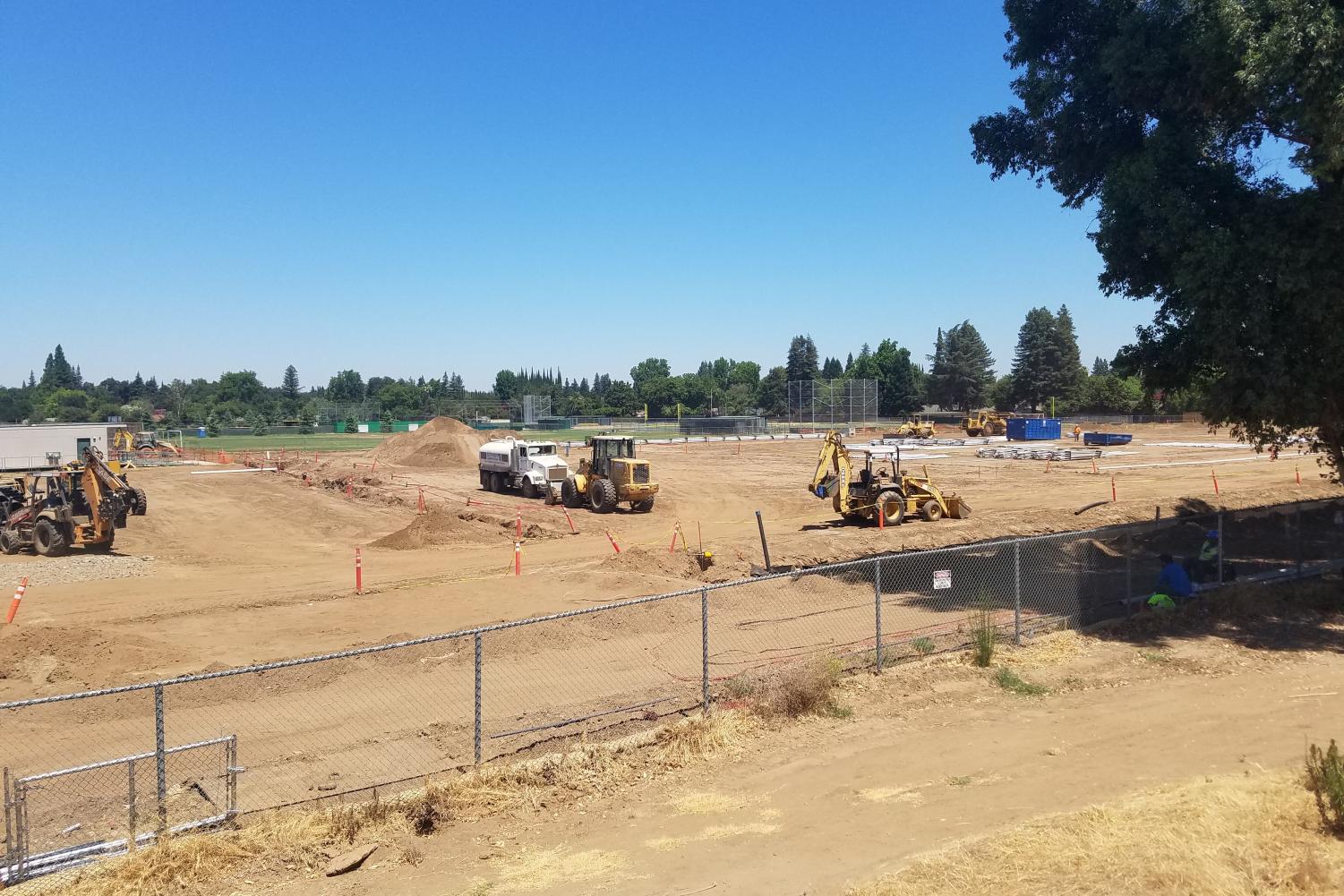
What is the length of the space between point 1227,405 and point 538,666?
1320 cm

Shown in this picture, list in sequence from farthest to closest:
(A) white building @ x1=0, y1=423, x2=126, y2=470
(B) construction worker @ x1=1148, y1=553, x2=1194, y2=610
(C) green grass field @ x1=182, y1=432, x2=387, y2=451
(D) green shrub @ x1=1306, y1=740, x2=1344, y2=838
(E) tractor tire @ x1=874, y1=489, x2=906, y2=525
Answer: (C) green grass field @ x1=182, y1=432, x2=387, y2=451 < (A) white building @ x1=0, y1=423, x2=126, y2=470 < (E) tractor tire @ x1=874, y1=489, x2=906, y2=525 < (B) construction worker @ x1=1148, y1=553, x2=1194, y2=610 < (D) green shrub @ x1=1306, y1=740, x2=1344, y2=838

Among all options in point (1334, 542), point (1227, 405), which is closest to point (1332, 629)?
point (1227, 405)

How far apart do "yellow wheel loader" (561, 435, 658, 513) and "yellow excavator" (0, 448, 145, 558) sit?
48.9 ft

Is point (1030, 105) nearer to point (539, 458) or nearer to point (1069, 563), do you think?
point (1069, 563)

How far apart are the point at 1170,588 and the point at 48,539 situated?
93.1 feet

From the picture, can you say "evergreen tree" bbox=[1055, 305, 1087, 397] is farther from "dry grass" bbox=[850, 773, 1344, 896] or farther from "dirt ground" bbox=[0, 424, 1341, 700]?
"dry grass" bbox=[850, 773, 1344, 896]

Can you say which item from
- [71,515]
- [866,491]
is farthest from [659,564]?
[71,515]


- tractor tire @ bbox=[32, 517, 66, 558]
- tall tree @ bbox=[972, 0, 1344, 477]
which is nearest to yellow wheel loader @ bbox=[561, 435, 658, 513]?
tractor tire @ bbox=[32, 517, 66, 558]

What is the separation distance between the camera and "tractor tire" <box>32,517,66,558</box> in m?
26.9

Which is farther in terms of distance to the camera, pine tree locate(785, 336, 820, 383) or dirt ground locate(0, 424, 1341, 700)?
pine tree locate(785, 336, 820, 383)

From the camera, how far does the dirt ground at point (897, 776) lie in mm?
7918

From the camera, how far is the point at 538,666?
14305mm

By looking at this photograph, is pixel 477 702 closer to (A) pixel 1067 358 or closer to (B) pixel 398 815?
(B) pixel 398 815

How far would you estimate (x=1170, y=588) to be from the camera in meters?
17.0
